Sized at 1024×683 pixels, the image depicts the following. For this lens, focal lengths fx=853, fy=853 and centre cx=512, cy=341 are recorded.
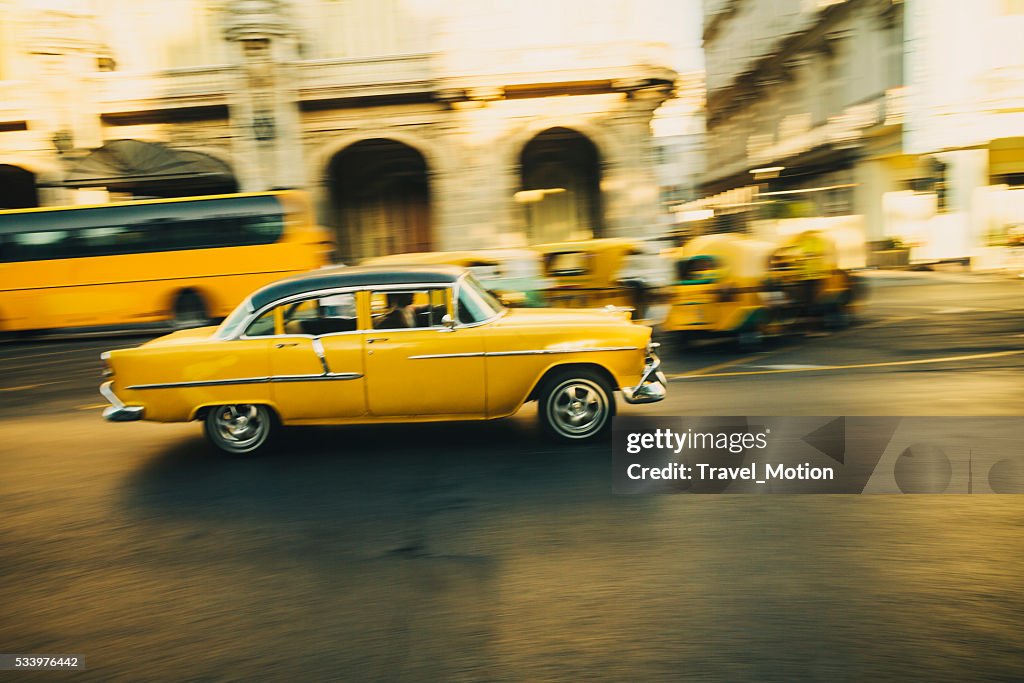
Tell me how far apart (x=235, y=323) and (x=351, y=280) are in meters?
0.97

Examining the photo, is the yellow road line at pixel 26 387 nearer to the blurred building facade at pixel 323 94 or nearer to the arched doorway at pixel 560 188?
the blurred building facade at pixel 323 94

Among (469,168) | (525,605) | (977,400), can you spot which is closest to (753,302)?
(977,400)

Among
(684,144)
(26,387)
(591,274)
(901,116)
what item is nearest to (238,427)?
(26,387)

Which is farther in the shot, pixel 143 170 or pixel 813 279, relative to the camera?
pixel 143 170

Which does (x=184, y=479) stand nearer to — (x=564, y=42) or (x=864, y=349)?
(x=864, y=349)

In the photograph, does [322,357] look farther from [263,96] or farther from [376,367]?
[263,96]

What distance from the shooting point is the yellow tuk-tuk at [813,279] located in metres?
11.4

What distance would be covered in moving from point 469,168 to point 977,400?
1782 cm

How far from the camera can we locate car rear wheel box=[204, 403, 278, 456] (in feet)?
21.8

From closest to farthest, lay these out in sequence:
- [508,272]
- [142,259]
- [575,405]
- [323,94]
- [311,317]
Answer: [575,405] → [311,317] → [508,272] → [142,259] → [323,94]

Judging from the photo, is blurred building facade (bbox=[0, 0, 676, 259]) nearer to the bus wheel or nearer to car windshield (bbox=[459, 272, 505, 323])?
the bus wheel

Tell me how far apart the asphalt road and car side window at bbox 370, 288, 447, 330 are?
99cm

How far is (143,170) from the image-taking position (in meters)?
22.2

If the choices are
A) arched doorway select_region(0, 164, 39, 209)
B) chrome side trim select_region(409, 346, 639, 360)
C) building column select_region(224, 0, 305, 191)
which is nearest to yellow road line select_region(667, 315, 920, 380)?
→ chrome side trim select_region(409, 346, 639, 360)
